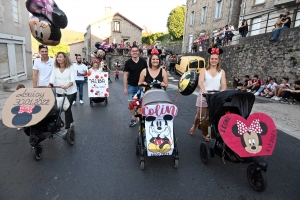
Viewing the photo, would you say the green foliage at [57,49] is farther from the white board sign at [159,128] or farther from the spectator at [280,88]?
the white board sign at [159,128]

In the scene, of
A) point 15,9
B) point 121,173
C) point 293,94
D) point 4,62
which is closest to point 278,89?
point 293,94

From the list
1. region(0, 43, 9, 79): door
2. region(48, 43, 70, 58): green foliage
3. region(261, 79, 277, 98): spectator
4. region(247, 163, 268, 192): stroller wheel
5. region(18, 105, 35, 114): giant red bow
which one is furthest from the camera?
region(48, 43, 70, 58): green foliage

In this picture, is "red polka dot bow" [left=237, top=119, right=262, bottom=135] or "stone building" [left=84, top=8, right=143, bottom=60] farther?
"stone building" [left=84, top=8, right=143, bottom=60]

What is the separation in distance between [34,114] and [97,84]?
15.2 feet

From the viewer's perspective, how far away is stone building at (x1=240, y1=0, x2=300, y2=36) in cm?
1408

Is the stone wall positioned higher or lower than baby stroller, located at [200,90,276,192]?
higher

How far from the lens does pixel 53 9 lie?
19.5ft

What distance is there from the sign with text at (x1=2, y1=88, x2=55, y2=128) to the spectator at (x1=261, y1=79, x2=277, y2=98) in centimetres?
996

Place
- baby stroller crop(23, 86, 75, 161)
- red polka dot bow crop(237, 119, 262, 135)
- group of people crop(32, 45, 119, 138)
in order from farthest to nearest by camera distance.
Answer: group of people crop(32, 45, 119, 138) → baby stroller crop(23, 86, 75, 161) → red polka dot bow crop(237, 119, 262, 135)

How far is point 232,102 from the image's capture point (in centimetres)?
328

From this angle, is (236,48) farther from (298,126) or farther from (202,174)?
(202,174)

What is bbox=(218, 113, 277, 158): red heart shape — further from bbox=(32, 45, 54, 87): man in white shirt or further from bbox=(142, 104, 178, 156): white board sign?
bbox=(32, 45, 54, 87): man in white shirt

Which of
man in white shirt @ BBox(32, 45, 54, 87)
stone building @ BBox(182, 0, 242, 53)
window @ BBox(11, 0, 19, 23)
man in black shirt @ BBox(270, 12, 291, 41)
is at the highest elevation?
stone building @ BBox(182, 0, 242, 53)

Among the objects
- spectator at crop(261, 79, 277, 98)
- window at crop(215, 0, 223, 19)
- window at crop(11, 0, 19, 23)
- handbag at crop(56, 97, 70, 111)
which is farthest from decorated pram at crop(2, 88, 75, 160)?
window at crop(215, 0, 223, 19)
